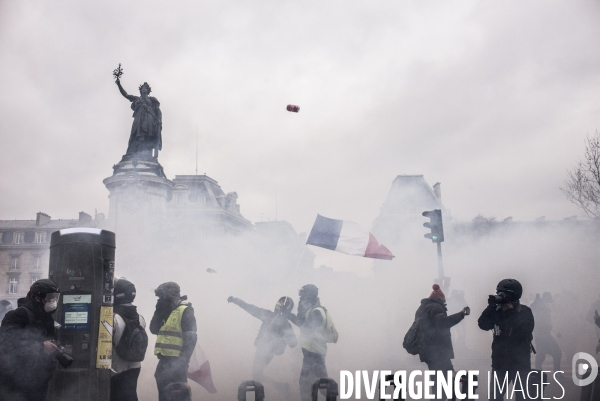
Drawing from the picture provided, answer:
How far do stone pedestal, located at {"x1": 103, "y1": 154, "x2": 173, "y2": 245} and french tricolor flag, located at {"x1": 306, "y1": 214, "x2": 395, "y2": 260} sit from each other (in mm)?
5510

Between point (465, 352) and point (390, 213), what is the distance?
2161 cm

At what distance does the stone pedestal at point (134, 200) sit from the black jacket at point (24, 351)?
8.34m

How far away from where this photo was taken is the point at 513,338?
5332 mm

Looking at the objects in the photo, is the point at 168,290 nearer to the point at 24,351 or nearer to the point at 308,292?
the point at 24,351

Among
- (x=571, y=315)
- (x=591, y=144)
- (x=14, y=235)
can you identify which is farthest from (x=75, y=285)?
(x=14, y=235)

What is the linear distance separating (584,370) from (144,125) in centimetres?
1124

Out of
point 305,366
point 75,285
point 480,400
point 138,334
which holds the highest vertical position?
point 75,285

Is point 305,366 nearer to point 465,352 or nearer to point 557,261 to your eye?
point 465,352

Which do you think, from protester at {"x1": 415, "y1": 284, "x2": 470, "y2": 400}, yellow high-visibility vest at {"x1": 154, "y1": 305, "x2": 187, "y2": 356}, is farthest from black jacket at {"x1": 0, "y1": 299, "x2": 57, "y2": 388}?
protester at {"x1": 415, "y1": 284, "x2": 470, "y2": 400}

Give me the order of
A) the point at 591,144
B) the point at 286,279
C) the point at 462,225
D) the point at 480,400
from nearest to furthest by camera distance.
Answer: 1. the point at 480,400
2. the point at 591,144
3. the point at 286,279
4. the point at 462,225

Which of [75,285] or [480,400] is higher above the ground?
[75,285]

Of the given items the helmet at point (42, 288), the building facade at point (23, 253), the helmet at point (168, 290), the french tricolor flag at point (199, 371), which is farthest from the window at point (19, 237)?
the helmet at point (42, 288)

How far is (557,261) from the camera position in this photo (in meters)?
19.9

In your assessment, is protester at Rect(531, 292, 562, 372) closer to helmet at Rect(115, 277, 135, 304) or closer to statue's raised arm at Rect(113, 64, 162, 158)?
helmet at Rect(115, 277, 135, 304)
